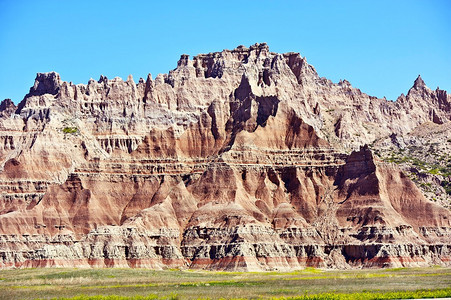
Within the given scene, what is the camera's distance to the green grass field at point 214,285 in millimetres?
103500

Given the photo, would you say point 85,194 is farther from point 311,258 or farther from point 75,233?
point 311,258

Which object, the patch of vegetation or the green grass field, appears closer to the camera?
the patch of vegetation

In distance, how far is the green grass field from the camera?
104 m

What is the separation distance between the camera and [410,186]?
623 ft

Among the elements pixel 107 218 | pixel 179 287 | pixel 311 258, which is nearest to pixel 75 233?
pixel 107 218

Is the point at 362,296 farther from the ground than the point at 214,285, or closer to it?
closer to it

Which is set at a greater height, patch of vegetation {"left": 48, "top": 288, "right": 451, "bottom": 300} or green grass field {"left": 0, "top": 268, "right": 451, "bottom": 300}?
green grass field {"left": 0, "top": 268, "right": 451, "bottom": 300}

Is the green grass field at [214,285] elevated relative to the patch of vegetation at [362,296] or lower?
elevated

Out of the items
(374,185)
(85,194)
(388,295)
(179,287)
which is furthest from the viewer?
(85,194)

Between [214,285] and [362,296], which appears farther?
[214,285]

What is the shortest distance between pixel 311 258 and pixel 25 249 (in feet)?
192

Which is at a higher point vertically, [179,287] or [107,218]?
[107,218]

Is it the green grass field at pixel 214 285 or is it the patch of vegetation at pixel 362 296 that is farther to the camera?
the green grass field at pixel 214 285

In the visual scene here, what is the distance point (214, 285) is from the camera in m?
123
